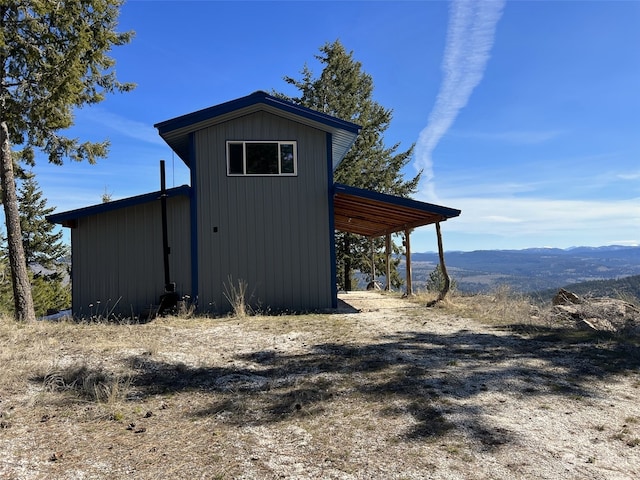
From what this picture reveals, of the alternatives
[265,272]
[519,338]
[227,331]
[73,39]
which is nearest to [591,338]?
[519,338]

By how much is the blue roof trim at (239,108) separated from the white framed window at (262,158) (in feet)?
2.67

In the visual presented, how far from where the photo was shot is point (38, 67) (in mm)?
10000

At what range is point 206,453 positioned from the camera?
3469mm

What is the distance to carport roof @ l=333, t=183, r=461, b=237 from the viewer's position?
37.3 feet

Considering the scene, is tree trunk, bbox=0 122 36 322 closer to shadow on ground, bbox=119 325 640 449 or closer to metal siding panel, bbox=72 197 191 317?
metal siding panel, bbox=72 197 191 317

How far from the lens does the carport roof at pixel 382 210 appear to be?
448 inches

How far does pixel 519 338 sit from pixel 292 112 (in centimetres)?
758

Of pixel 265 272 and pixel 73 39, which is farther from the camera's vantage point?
pixel 265 272

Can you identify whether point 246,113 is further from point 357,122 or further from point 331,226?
point 357,122

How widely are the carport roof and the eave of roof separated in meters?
1.60

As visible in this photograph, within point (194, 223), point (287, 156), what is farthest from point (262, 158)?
point (194, 223)

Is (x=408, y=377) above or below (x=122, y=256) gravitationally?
below

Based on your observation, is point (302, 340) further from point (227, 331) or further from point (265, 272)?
point (265, 272)

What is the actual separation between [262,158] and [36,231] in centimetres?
2880
